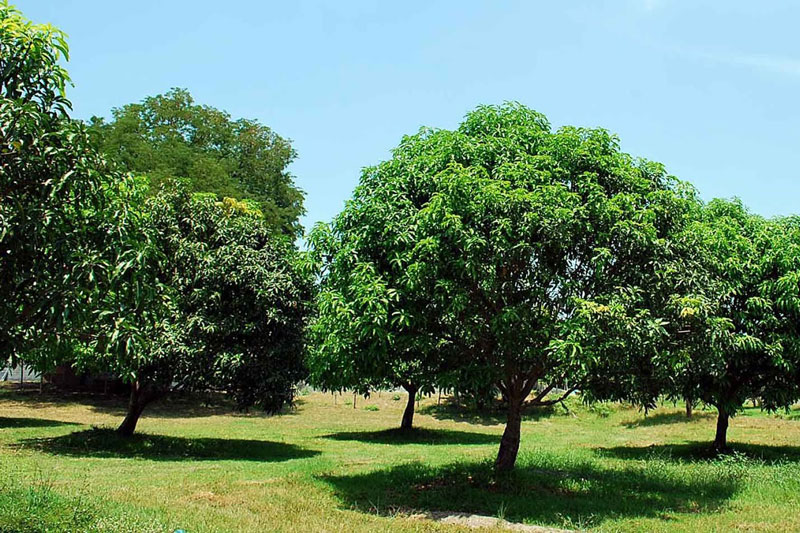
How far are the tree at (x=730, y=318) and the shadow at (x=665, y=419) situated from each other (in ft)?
38.8

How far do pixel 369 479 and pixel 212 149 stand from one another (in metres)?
31.9

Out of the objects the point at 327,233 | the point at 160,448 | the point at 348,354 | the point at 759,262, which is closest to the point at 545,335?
the point at 348,354

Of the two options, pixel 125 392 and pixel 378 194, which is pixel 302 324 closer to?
pixel 378 194

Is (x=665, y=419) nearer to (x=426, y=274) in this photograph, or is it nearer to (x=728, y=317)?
(x=728, y=317)

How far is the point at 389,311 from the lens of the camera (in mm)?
12039

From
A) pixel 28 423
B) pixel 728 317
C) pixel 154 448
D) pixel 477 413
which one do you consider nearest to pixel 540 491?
pixel 728 317

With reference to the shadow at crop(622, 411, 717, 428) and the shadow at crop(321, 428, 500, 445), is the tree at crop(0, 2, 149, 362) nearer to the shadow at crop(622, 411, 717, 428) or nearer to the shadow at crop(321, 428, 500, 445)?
the shadow at crop(321, 428, 500, 445)

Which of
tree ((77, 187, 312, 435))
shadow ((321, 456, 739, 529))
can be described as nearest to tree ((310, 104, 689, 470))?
shadow ((321, 456, 739, 529))

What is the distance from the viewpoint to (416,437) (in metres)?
28.1

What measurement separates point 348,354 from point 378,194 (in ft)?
10.6

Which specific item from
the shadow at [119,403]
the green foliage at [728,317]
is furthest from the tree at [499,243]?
the shadow at [119,403]

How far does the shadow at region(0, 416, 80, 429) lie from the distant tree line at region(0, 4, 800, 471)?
7644 millimetres

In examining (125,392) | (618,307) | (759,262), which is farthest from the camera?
(125,392)

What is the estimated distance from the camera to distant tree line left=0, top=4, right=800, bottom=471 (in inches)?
290
